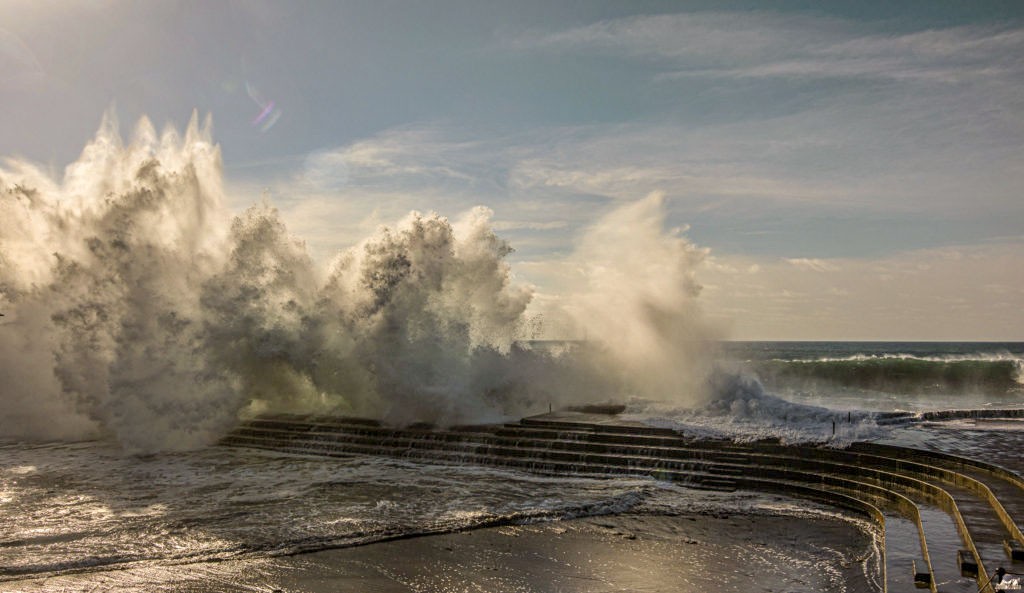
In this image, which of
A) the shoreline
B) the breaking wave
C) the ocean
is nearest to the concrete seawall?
the ocean

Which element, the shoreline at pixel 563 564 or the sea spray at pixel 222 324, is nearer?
the shoreline at pixel 563 564

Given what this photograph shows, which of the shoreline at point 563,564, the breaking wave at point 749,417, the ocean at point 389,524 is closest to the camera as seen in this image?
the shoreline at point 563,564

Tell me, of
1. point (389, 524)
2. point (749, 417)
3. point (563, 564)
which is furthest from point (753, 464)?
point (389, 524)

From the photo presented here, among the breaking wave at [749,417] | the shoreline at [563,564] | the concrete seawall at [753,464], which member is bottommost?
the shoreline at [563,564]

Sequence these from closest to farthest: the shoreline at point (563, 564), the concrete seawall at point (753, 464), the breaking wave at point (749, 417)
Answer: the concrete seawall at point (753, 464)
the shoreline at point (563, 564)
the breaking wave at point (749, 417)

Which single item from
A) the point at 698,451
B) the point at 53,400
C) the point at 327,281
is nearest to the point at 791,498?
the point at 698,451

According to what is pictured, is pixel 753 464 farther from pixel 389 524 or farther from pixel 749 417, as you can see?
pixel 389 524

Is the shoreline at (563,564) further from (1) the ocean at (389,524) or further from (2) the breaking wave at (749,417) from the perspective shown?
(2) the breaking wave at (749,417)

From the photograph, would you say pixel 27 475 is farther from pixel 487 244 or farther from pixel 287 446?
pixel 487 244

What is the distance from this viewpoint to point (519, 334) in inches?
851

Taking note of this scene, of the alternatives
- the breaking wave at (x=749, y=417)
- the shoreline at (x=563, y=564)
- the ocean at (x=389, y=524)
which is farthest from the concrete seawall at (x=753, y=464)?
the shoreline at (x=563, y=564)

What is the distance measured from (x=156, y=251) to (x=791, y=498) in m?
16.8

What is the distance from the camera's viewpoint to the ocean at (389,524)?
7.89 meters

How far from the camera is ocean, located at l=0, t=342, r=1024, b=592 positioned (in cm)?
789
